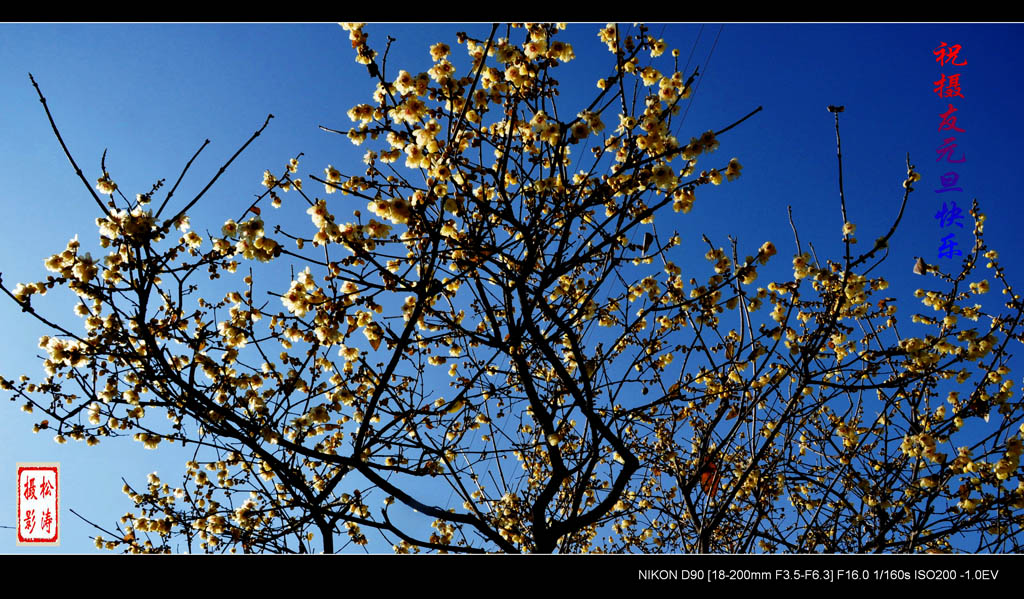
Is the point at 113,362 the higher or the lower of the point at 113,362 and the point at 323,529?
the higher

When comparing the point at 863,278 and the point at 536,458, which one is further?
the point at 536,458

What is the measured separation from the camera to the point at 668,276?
4.46 meters
